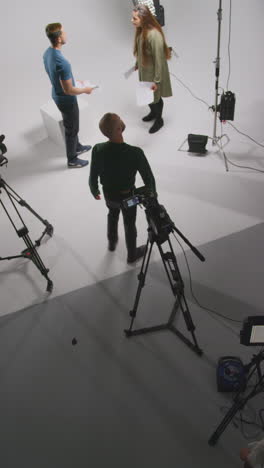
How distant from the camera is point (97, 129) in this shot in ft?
16.2

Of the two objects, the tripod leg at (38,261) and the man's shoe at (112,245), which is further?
the man's shoe at (112,245)

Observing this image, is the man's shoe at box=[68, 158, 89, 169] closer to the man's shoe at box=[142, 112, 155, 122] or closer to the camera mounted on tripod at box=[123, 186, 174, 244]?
the man's shoe at box=[142, 112, 155, 122]

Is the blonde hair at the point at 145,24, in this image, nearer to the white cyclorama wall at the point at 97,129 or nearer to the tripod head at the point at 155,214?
the white cyclorama wall at the point at 97,129

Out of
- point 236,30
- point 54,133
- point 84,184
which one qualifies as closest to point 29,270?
point 84,184

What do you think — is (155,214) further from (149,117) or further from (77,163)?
(149,117)

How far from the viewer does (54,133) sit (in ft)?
15.6

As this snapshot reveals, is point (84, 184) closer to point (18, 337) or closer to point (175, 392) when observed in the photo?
point (18, 337)

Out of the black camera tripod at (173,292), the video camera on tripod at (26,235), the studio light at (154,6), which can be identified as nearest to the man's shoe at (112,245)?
the video camera on tripod at (26,235)

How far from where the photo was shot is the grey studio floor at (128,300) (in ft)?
7.02

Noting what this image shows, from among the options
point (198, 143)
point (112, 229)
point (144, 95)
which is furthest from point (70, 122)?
point (112, 229)

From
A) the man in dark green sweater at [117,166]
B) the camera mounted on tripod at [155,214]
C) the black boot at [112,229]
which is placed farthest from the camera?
the black boot at [112,229]

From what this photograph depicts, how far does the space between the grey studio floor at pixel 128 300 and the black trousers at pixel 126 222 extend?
173 mm

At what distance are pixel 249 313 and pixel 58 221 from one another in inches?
76.1

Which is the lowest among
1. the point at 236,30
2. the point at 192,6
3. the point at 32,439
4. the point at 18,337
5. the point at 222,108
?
the point at 32,439
